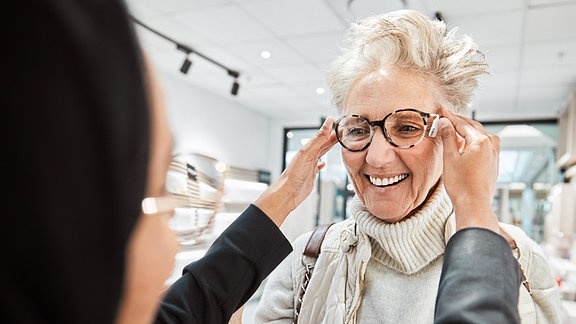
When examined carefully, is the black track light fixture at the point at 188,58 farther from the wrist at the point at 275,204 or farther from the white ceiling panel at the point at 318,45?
the wrist at the point at 275,204

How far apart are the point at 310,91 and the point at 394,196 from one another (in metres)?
5.62

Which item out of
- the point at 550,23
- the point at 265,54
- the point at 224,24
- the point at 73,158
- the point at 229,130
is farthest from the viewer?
the point at 229,130

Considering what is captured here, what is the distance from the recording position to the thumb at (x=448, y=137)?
81 cm

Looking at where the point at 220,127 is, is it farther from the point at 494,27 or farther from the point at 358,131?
the point at 358,131

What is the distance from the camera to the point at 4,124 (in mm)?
240

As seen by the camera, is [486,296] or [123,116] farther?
[486,296]

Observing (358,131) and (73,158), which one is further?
(358,131)

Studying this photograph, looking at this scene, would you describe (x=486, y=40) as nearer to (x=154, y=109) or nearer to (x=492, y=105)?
(x=492, y=105)

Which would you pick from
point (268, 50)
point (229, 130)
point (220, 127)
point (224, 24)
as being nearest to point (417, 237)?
point (224, 24)

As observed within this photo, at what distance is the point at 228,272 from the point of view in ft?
2.75

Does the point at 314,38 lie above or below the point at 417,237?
above

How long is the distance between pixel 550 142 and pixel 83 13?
28.2ft

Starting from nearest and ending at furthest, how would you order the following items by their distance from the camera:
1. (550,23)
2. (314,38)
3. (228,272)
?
(228,272) → (550,23) → (314,38)

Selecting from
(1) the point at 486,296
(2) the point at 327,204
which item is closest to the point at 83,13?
(1) the point at 486,296
